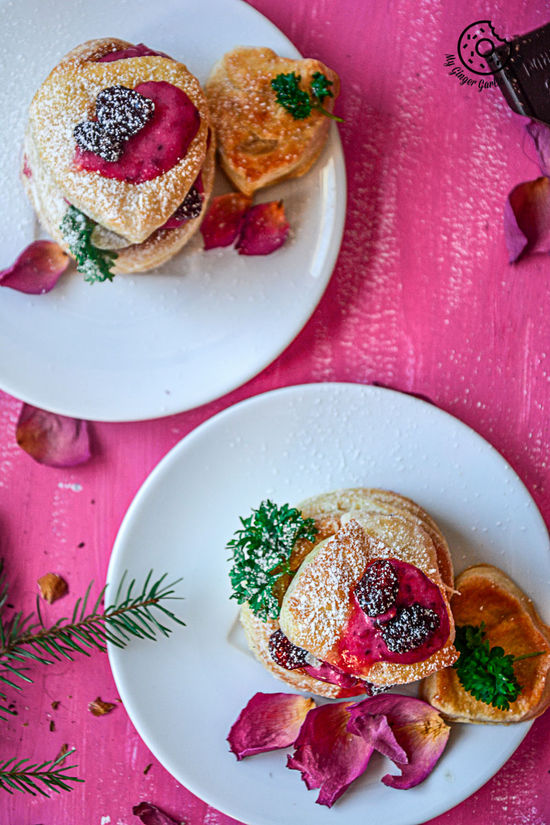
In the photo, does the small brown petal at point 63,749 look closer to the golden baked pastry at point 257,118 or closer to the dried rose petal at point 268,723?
the dried rose petal at point 268,723

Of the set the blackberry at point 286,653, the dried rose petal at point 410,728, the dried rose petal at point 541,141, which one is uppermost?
the dried rose petal at point 541,141

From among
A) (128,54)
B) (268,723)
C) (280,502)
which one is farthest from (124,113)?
(268,723)

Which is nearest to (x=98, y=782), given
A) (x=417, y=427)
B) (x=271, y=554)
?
(x=271, y=554)

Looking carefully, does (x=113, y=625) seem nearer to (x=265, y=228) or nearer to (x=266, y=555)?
(x=266, y=555)

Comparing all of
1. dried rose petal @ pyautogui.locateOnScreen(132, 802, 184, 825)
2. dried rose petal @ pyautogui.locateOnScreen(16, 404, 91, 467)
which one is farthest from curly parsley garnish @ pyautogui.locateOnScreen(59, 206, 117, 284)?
dried rose petal @ pyautogui.locateOnScreen(132, 802, 184, 825)

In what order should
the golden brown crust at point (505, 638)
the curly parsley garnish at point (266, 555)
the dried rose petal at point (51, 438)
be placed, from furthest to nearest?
the dried rose petal at point (51, 438)
the golden brown crust at point (505, 638)
the curly parsley garnish at point (266, 555)

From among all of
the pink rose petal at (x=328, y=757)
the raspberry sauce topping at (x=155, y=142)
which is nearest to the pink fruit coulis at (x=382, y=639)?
the pink rose petal at (x=328, y=757)
